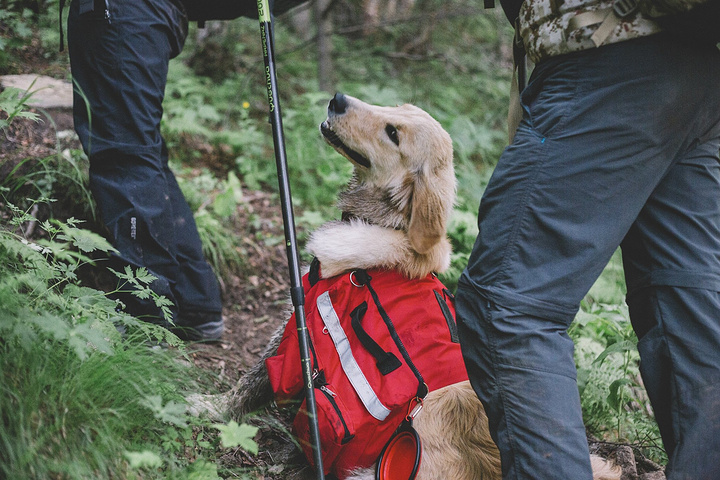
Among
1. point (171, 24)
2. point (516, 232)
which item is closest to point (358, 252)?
point (516, 232)

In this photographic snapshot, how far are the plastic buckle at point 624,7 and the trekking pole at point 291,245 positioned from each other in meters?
1.37

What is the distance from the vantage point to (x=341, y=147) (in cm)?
296

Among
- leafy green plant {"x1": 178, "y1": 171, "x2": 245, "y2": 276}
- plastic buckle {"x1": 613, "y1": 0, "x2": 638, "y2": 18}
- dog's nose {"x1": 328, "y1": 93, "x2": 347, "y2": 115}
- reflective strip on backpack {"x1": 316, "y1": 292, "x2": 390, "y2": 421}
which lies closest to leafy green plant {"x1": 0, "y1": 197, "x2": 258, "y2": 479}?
reflective strip on backpack {"x1": 316, "y1": 292, "x2": 390, "y2": 421}

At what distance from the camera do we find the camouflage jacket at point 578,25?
67.5 inches

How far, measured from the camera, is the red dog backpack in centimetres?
228

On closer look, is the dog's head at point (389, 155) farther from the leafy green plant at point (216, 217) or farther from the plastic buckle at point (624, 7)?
the leafy green plant at point (216, 217)

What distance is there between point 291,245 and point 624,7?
4.85 ft

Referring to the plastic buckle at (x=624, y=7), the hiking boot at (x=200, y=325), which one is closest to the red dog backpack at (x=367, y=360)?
the hiking boot at (x=200, y=325)

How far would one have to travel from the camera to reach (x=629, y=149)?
176 cm

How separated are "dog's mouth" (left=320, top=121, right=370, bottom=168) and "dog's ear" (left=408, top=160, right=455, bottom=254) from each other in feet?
1.00

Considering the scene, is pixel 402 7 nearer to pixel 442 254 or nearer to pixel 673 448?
pixel 442 254

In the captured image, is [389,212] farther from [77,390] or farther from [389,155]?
[77,390]

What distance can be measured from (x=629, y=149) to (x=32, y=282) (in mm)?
2044

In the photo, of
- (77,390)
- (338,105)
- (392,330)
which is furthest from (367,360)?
(338,105)
